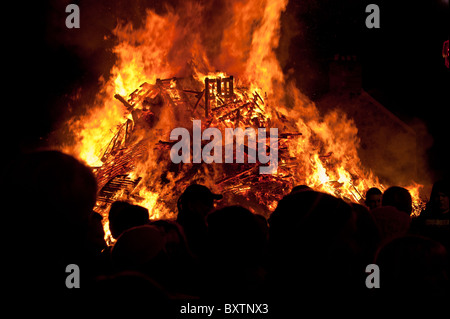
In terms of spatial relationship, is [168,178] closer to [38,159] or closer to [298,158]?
[298,158]

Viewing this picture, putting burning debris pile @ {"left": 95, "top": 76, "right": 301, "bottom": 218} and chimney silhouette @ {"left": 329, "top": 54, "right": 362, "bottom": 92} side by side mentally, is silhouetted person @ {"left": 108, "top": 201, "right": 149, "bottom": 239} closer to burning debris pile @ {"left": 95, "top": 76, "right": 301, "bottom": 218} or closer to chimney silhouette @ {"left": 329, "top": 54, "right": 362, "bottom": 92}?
burning debris pile @ {"left": 95, "top": 76, "right": 301, "bottom": 218}

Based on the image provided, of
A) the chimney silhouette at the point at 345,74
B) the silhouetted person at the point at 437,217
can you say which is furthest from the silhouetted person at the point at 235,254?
the chimney silhouette at the point at 345,74

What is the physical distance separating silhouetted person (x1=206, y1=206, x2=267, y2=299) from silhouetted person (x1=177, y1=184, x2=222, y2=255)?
629 millimetres

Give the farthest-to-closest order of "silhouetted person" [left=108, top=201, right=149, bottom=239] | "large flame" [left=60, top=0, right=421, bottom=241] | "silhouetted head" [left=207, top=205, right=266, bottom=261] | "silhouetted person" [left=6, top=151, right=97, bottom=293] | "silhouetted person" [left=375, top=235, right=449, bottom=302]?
1. "large flame" [left=60, top=0, right=421, bottom=241]
2. "silhouetted person" [left=108, top=201, right=149, bottom=239]
3. "silhouetted head" [left=207, top=205, right=266, bottom=261]
4. "silhouetted person" [left=375, top=235, right=449, bottom=302]
5. "silhouetted person" [left=6, top=151, right=97, bottom=293]

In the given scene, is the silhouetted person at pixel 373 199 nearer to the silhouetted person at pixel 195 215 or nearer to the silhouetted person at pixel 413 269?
the silhouetted person at pixel 195 215

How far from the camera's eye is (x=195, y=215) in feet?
12.4

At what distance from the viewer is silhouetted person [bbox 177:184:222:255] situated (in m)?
3.41

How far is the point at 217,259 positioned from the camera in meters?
2.53

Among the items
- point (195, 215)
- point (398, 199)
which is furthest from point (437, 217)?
point (195, 215)

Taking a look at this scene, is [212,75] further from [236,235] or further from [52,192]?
[52,192]

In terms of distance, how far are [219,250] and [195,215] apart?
1299 mm

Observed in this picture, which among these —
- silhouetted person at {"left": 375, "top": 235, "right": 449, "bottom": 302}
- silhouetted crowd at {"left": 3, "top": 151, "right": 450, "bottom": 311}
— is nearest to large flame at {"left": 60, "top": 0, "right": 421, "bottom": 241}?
silhouetted crowd at {"left": 3, "top": 151, "right": 450, "bottom": 311}

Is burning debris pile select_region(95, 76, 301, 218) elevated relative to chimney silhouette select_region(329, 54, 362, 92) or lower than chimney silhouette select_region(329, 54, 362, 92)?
lower

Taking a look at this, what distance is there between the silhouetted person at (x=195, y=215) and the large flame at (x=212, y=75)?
3.42m
